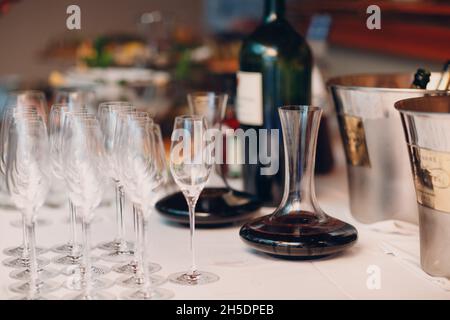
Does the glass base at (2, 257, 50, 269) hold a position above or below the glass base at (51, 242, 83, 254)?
below

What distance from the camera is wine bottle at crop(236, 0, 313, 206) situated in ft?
4.88

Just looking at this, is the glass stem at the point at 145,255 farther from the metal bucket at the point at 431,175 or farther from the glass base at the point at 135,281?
the metal bucket at the point at 431,175

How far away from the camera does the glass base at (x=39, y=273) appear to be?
1109 millimetres

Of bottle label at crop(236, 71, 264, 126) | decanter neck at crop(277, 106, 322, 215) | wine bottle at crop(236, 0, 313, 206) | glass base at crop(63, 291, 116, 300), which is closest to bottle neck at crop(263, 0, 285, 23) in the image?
wine bottle at crop(236, 0, 313, 206)

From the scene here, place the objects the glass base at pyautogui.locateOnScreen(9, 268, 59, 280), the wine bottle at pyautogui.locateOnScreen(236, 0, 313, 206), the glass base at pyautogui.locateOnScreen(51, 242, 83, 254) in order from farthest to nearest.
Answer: the wine bottle at pyautogui.locateOnScreen(236, 0, 313, 206)
the glass base at pyautogui.locateOnScreen(51, 242, 83, 254)
the glass base at pyautogui.locateOnScreen(9, 268, 59, 280)

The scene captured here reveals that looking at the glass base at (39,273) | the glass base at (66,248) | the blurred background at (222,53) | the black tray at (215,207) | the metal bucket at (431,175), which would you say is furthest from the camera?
the blurred background at (222,53)

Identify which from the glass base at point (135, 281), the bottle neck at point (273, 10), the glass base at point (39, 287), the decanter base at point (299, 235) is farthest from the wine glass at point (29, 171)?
the bottle neck at point (273, 10)

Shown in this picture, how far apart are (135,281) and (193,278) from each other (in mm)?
82

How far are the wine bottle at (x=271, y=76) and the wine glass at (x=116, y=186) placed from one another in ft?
1.07

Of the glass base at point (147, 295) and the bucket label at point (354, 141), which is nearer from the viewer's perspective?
the glass base at point (147, 295)

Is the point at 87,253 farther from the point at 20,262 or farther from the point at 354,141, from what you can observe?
the point at 354,141

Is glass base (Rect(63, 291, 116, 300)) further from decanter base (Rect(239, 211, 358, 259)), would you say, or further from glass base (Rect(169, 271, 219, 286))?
decanter base (Rect(239, 211, 358, 259))

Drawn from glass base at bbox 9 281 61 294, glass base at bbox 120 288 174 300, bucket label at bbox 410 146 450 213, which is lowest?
glass base at bbox 120 288 174 300

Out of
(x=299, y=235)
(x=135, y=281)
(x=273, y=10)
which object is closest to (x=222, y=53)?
(x=273, y=10)
